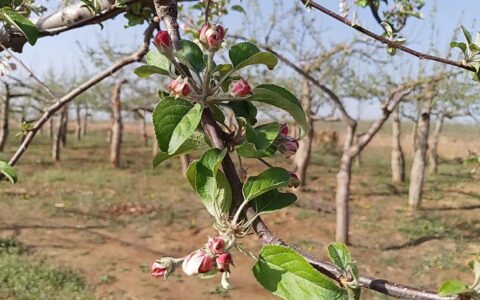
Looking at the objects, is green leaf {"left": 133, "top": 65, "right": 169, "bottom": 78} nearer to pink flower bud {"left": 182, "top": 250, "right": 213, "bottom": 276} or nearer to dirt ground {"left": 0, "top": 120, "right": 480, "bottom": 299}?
pink flower bud {"left": 182, "top": 250, "right": 213, "bottom": 276}

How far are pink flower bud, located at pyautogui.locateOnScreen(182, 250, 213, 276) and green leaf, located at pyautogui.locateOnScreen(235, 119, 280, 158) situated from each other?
0.39 ft

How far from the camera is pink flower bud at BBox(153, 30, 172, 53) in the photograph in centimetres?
57

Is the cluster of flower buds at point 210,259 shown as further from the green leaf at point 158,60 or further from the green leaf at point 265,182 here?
the green leaf at point 158,60

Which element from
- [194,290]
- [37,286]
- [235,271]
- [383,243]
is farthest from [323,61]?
[37,286]

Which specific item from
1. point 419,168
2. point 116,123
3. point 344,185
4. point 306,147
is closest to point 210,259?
point 344,185

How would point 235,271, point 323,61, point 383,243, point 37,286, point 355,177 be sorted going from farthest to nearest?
point 355,177 → point 323,61 → point 383,243 → point 235,271 → point 37,286

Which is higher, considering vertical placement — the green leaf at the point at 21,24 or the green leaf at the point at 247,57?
the green leaf at the point at 21,24

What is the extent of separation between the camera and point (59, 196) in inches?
448

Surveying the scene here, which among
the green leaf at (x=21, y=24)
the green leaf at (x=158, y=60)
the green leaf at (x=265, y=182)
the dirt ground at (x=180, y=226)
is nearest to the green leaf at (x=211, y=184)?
the green leaf at (x=265, y=182)

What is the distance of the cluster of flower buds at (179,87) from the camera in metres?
0.54

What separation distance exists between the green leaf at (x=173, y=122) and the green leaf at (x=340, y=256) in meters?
0.17

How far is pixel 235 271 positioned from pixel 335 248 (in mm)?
6653

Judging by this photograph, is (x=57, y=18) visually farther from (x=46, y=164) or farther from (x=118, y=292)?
(x=46, y=164)

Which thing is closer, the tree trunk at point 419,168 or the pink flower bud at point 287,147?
the pink flower bud at point 287,147
